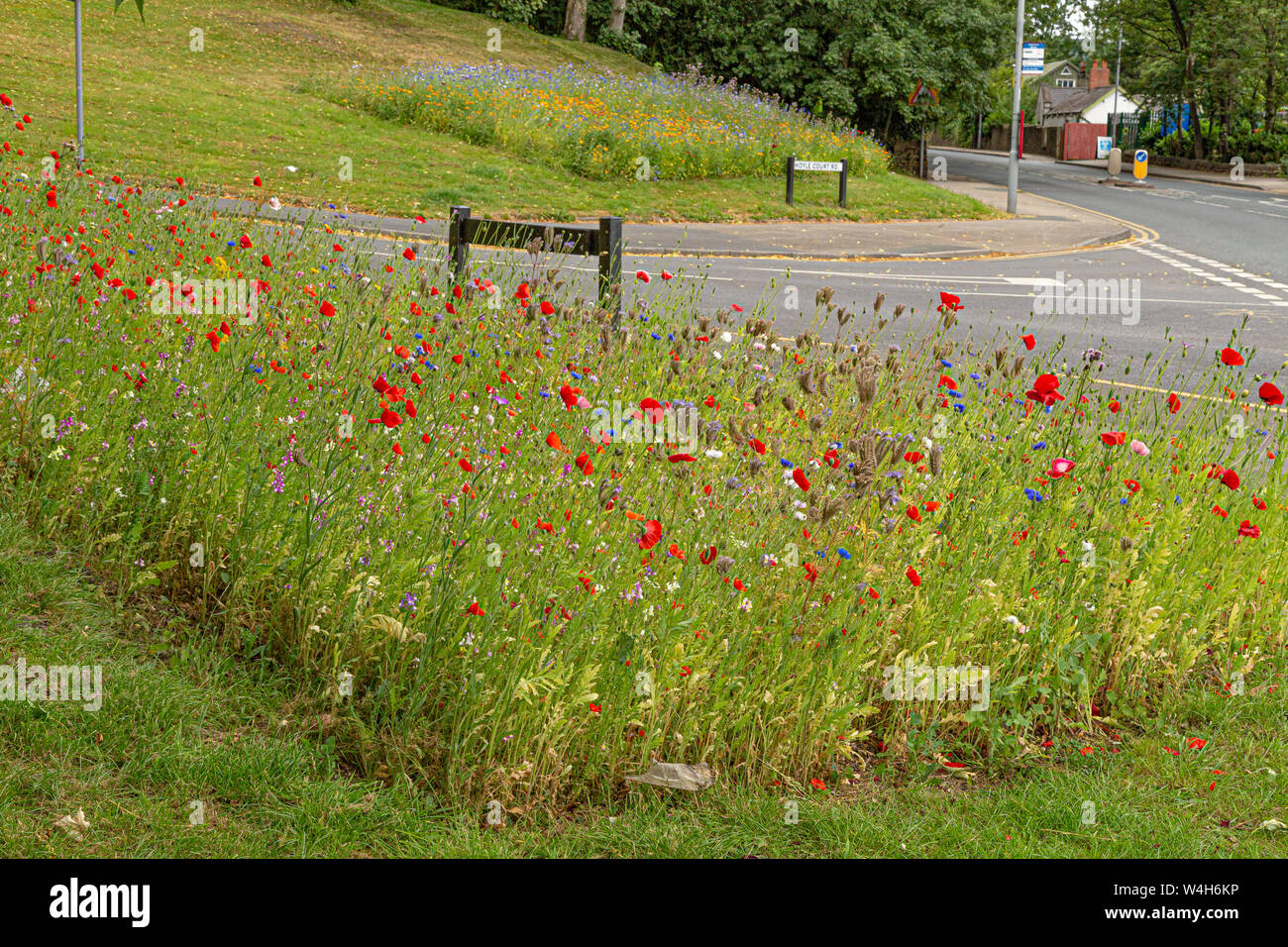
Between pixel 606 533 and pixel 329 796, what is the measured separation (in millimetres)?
1312

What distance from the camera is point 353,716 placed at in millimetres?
3432

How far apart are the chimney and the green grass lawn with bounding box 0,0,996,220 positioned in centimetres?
6609

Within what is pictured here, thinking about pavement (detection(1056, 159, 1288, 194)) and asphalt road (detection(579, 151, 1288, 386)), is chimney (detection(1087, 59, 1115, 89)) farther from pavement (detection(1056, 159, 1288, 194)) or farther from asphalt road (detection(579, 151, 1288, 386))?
asphalt road (detection(579, 151, 1288, 386))

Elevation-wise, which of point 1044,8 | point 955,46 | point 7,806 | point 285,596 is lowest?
point 7,806

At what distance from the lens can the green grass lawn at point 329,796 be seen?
3.14 m

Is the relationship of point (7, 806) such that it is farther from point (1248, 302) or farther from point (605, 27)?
point (605, 27)

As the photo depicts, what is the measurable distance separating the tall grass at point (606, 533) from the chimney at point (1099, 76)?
9101cm

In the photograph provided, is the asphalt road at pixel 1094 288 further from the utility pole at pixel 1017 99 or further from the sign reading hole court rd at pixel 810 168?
the sign reading hole court rd at pixel 810 168

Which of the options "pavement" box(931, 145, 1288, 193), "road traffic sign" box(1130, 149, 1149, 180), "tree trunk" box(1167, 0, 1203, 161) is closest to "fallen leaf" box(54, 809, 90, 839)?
"pavement" box(931, 145, 1288, 193)

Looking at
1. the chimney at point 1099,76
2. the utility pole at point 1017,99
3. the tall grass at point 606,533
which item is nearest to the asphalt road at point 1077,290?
the tall grass at point 606,533

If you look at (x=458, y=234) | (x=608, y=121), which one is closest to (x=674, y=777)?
(x=458, y=234)

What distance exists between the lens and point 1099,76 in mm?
88125
